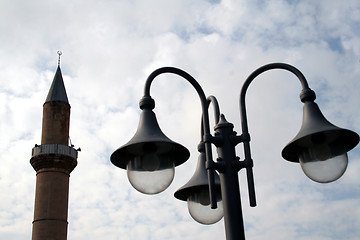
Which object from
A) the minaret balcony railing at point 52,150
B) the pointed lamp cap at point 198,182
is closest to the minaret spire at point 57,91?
the minaret balcony railing at point 52,150

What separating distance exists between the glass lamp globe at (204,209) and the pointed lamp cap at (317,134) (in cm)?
120

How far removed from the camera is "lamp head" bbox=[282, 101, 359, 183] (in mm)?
4227

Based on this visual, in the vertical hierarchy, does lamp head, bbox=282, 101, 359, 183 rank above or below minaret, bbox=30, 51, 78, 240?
below

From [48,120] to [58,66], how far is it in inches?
186

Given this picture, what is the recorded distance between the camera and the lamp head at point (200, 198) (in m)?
5.17

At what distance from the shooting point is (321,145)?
14.3 feet

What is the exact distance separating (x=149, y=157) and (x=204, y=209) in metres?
1.21

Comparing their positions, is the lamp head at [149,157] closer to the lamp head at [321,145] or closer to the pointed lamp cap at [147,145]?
the pointed lamp cap at [147,145]

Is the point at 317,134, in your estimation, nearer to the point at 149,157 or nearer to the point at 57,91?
the point at 149,157

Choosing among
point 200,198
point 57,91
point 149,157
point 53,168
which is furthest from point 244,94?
point 57,91

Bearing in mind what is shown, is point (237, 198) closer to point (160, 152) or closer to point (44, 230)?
point (160, 152)

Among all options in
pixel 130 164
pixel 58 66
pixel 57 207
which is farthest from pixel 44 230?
pixel 130 164

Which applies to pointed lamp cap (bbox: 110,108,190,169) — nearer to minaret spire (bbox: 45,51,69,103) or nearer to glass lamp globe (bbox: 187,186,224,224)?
glass lamp globe (bbox: 187,186,224,224)

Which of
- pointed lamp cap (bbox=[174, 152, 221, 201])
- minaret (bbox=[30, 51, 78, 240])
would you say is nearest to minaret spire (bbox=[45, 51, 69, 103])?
minaret (bbox=[30, 51, 78, 240])
